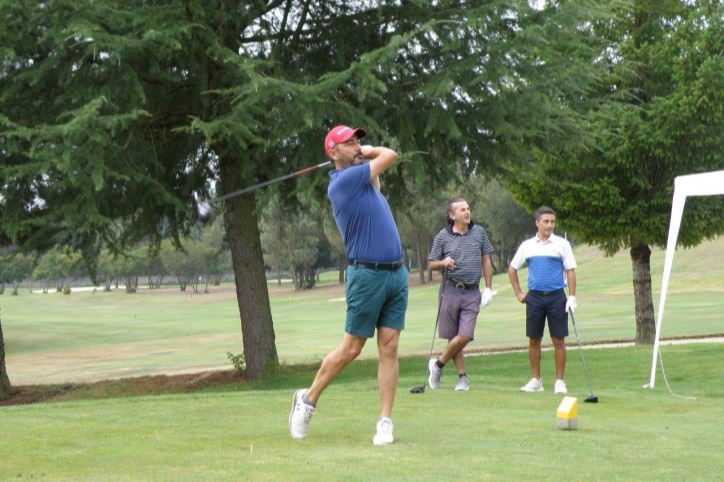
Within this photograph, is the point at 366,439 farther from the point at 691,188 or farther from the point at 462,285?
the point at 691,188

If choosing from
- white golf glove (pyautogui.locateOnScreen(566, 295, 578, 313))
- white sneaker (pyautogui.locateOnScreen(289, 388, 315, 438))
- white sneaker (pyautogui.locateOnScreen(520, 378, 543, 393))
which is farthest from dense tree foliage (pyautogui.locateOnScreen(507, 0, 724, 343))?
white sneaker (pyautogui.locateOnScreen(289, 388, 315, 438))

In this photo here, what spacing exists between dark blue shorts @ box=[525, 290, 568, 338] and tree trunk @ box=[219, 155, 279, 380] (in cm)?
683

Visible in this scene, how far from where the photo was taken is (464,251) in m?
12.2

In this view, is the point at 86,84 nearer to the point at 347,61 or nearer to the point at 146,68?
the point at 146,68

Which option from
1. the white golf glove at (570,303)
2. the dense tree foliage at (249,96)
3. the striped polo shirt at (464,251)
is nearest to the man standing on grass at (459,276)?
the striped polo shirt at (464,251)

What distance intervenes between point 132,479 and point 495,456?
7.04ft

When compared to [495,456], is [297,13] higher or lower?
higher

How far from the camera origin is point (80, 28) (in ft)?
45.3

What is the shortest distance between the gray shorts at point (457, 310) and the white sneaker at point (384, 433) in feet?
16.1

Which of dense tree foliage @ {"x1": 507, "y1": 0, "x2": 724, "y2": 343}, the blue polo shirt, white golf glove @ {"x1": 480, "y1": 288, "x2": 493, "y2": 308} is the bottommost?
white golf glove @ {"x1": 480, "y1": 288, "x2": 493, "y2": 308}

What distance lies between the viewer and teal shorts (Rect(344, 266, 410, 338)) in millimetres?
7449

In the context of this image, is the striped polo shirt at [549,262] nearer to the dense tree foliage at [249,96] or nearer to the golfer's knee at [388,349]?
the dense tree foliage at [249,96]

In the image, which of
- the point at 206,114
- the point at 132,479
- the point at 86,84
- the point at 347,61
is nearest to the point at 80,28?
the point at 86,84

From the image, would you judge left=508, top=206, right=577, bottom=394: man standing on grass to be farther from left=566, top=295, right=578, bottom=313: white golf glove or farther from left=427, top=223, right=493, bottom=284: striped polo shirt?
left=427, top=223, right=493, bottom=284: striped polo shirt
